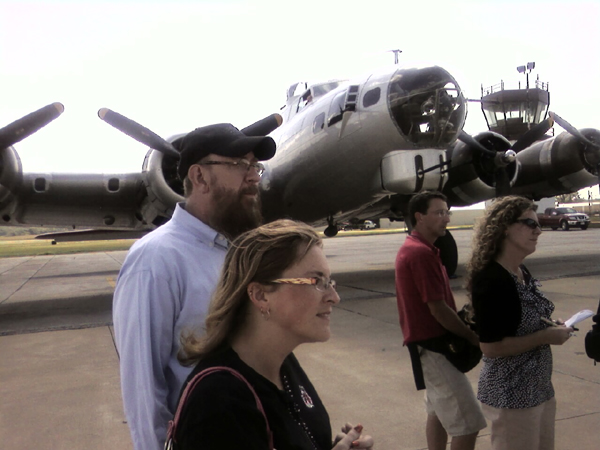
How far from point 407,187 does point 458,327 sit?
20.3 feet

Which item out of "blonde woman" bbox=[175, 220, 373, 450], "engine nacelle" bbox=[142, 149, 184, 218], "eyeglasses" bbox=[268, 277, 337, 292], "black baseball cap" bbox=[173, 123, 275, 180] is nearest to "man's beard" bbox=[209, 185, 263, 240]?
"black baseball cap" bbox=[173, 123, 275, 180]

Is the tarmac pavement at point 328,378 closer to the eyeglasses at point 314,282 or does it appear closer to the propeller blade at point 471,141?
the eyeglasses at point 314,282

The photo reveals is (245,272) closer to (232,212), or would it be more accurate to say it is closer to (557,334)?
(232,212)

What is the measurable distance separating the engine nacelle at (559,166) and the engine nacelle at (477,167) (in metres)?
2.03

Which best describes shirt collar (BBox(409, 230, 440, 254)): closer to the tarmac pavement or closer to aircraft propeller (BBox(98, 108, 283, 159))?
the tarmac pavement

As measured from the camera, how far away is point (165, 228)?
6.66ft

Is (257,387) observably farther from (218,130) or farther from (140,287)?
(218,130)

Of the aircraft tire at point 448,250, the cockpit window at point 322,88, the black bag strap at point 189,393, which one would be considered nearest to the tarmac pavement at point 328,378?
the aircraft tire at point 448,250

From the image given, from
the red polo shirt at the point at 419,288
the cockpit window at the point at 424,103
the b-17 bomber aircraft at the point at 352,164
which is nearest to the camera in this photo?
the red polo shirt at the point at 419,288

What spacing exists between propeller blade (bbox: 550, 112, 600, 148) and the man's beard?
1147cm

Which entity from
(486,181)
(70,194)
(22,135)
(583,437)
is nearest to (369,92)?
(486,181)

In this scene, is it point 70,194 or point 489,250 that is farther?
point 70,194

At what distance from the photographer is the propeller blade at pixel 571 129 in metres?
11.9

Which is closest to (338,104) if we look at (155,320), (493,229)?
(493,229)
